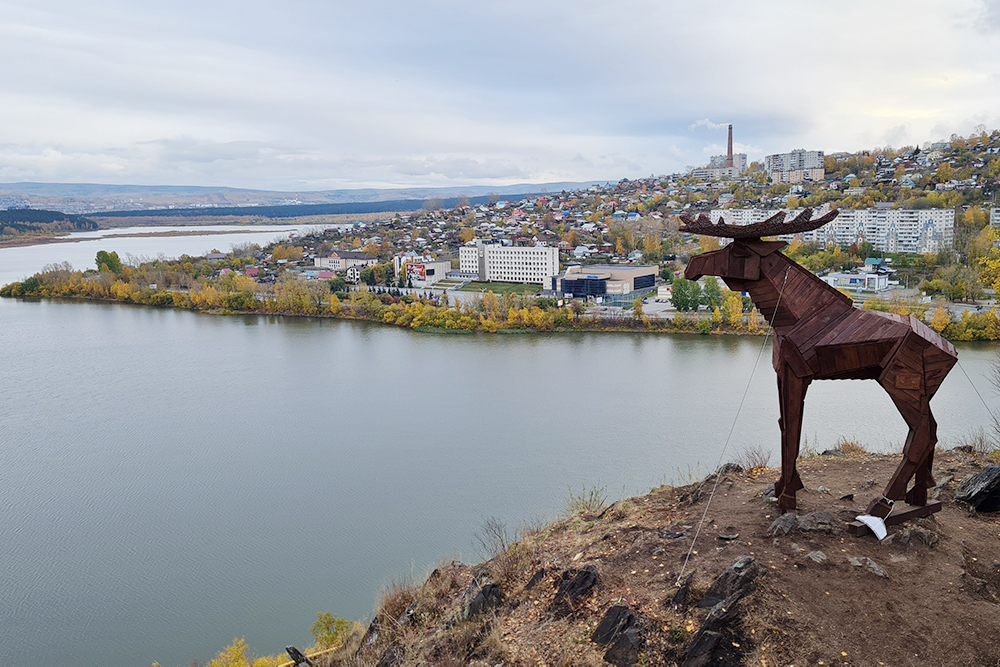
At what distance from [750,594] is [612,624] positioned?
2.16 ft

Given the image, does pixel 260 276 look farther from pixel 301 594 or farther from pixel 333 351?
pixel 301 594

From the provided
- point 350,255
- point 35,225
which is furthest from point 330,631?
point 35,225

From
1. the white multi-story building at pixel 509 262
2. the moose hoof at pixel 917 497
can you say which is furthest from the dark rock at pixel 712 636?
the white multi-story building at pixel 509 262

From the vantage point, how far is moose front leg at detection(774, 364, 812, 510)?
3.87 meters

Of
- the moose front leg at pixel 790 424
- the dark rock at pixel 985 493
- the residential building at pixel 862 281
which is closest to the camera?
the moose front leg at pixel 790 424

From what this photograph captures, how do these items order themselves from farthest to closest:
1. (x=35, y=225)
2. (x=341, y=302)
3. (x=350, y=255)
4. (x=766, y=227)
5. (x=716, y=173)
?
(x=716, y=173), (x=35, y=225), (x=350, y=255), (x=341, y=302), (x=766, y=227)

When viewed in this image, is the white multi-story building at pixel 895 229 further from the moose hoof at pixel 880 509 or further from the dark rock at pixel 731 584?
the dark rock at pixel 731 584

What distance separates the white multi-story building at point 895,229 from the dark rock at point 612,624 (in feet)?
86.2

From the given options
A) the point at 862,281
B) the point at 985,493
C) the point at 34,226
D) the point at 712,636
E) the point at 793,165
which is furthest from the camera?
the point at 34,226

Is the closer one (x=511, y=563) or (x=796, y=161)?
(x=511, y=563)

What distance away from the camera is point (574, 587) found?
353cm

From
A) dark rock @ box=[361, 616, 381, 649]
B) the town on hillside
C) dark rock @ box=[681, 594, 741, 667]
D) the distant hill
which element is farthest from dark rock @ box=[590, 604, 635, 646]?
the distant hill

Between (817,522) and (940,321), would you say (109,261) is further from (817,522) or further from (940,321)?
(817,522)

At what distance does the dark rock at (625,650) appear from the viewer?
3.01m
